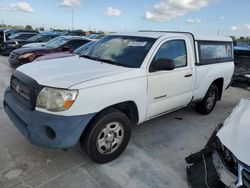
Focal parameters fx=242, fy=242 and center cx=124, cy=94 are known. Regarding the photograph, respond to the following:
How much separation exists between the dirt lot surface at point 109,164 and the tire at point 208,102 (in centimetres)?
90

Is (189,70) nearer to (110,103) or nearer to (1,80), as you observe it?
(110,103)

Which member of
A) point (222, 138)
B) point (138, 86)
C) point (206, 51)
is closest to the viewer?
point (222, 138)

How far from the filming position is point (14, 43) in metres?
14.1

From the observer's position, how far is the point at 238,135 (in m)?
2.36

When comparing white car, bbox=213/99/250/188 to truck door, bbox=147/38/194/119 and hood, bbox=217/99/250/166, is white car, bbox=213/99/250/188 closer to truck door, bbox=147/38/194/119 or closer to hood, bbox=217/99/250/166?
hood, bbox=217/99/250/166

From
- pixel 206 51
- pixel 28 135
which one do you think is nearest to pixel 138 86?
pixel 28 135

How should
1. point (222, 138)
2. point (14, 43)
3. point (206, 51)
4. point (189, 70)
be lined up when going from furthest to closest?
point (14, 43), point (206, 51), point (189, 70), point (222, 138)

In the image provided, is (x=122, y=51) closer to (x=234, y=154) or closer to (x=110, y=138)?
(x=110, y=138)

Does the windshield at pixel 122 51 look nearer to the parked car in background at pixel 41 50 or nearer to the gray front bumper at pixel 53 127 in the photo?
the gray front bumper at pixel 53 127

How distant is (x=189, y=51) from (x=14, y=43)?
12456 millimetres

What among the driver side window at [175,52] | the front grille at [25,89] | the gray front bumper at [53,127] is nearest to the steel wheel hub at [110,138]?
the gray front bumper at [53,127]

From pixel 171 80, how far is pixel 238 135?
1761mm

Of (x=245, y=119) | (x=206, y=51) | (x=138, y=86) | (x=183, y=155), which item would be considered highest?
(x=206, y=51)

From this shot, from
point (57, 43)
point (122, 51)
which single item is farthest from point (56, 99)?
point (57, 43)
